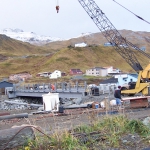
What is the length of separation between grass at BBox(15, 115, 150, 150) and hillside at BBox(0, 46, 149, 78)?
99879 mm

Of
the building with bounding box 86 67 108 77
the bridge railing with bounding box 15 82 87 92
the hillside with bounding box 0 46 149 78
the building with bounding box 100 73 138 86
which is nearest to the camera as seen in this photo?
the bridge railing with bounding box 15 82 87 92

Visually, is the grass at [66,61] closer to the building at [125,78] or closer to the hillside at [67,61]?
the hillside at [67,61]

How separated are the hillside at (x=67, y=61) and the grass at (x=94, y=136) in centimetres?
9988

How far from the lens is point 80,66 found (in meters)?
121

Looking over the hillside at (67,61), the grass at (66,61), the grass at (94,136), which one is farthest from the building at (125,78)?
the hillside at (67,61)

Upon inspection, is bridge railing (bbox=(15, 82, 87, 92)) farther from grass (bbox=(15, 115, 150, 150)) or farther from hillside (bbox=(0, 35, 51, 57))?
hillside (bbox=(0, 35, 51, 57))

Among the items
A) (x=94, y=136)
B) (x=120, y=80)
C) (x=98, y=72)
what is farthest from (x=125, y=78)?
(x=94, y=136)

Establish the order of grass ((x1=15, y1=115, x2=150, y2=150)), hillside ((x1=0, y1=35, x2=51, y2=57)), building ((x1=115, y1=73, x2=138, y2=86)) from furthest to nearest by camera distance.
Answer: hillside ((x1=0, y1=35, x2=51, y2=57)) → building ((x1=115, y1=73, x2=138, y2=86)) → grass ((x1=15, y1=115, x2=150, y2=150))

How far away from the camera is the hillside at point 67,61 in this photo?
381 feet

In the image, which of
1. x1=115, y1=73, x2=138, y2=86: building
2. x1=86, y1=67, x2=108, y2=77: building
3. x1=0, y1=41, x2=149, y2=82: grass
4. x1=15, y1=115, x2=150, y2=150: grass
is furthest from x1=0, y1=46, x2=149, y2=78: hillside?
x1=15, y1=115, x2=150, y2=150: grass

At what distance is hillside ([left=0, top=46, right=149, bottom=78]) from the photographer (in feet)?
381

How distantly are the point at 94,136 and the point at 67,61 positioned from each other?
11385 cm

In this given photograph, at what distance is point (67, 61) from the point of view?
12144 centimetres

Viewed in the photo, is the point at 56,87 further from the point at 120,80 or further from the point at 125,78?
the point at 125,78
